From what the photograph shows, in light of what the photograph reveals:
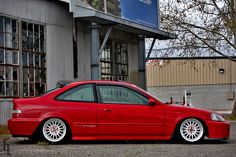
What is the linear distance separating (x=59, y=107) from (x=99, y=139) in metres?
1.09

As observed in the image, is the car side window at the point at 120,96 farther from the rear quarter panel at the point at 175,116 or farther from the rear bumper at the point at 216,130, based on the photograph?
the rear bumper at the point at 216,130

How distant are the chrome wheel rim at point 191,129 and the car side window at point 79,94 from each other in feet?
6.74

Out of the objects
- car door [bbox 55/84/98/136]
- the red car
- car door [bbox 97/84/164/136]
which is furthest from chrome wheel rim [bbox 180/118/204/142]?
car door [bbox 55/84/98/136]

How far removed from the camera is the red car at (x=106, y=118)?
1184 cm

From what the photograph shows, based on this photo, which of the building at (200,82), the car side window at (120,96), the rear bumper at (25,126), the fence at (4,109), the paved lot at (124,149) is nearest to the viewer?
the paved lot at (124,149)

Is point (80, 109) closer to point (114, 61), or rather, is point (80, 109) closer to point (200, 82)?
point (114, 61)

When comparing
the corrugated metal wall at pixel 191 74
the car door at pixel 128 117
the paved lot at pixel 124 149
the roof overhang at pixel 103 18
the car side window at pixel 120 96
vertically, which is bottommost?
the paved lot at pixel 124 149

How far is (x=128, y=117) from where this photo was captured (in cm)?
1198

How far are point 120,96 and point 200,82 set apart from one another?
30769mm

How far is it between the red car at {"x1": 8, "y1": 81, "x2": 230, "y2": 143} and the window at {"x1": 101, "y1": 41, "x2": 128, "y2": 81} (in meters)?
12.2

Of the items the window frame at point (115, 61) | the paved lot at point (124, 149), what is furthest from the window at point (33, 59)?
the paved lot at point (124, 149)

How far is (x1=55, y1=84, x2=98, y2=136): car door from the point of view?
1188 cm

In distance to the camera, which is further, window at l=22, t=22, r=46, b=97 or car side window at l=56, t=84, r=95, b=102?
window at l=22, t=22, r=46, b=97

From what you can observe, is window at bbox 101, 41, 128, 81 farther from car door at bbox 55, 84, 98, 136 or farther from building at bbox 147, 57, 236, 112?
building at bbox 147, 57, 236, 112
